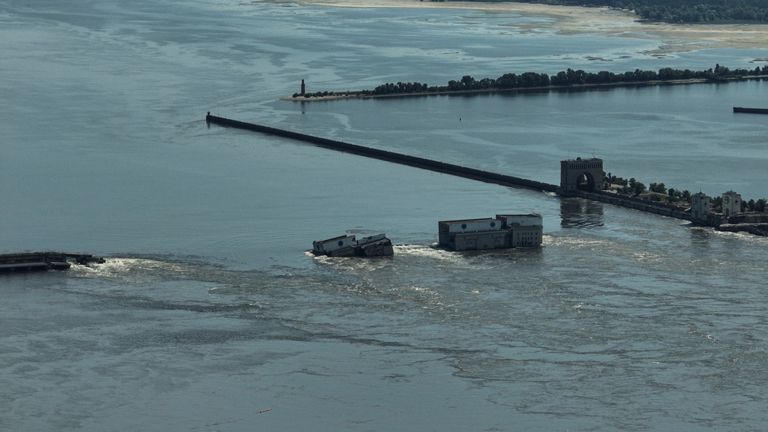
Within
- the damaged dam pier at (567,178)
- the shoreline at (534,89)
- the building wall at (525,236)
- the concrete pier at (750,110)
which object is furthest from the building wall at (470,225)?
the concrete pier at (750,110)

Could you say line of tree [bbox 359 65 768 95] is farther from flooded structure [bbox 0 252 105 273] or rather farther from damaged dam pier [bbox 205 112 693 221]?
flooded structure [bbox 0 252 105 273]

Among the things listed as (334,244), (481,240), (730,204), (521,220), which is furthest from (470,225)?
(730,204)

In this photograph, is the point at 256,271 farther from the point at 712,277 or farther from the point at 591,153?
the point at 591,153

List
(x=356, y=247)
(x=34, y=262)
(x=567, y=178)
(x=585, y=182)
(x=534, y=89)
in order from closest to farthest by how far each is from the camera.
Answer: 1. (x=34, y=262)
2. (x=356, y=247)
3. (x=567, y=178)
4. (x=585, y=182)
5. (x=534, y=89)

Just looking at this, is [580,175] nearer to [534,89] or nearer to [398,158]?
[398,158]

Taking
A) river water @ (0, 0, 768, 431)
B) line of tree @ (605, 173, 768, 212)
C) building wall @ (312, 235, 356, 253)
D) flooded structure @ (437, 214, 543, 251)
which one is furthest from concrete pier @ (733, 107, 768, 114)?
building wall @ (312, 235, 356, 253)

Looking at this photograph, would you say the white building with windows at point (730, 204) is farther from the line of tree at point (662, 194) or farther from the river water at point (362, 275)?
the river water at point (362, 275)
